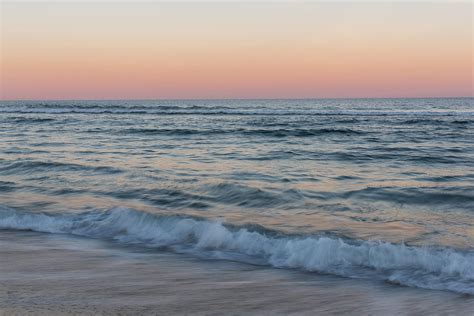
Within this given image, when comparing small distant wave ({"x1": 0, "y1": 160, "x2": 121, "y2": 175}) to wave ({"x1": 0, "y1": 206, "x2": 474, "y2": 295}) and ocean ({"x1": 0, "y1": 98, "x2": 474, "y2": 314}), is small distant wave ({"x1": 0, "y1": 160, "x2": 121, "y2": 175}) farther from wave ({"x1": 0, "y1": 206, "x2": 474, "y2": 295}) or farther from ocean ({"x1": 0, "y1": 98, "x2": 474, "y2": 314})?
wave ({"x1": 0, "y1": 206, "x2": 474, "y2": 295})

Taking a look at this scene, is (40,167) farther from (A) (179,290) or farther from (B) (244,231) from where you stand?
(A) (179,290)

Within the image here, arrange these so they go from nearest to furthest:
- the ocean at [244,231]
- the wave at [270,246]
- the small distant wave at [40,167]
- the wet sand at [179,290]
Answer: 1. the wet sand at [179,290]
2. the ocean at [244,231]
3. the wave at [270,246]
4. the small distant wave at [40,167]

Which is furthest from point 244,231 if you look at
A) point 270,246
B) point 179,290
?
point 179,290

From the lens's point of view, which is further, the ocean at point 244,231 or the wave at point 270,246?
the wave at point 270,246

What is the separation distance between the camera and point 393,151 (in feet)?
57.7

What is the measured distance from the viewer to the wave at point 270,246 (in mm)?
5477

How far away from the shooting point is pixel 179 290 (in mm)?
4855

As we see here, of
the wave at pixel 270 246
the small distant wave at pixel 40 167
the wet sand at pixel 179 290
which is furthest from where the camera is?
the small distant wave at pixel 40 167

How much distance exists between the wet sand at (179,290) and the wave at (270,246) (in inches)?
12.1

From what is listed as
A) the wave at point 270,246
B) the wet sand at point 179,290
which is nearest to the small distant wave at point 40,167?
the wave at point 270,246

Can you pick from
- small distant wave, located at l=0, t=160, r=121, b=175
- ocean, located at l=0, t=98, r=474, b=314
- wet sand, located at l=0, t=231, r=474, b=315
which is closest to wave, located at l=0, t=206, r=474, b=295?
ocean, located at l=0, t=98, r=474, b=314

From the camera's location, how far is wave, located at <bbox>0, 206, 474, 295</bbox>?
5.48 metres

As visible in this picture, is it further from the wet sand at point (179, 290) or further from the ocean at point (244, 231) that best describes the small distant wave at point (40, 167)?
the wet sand at point (179, 290)

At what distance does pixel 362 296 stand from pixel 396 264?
1.16 m
